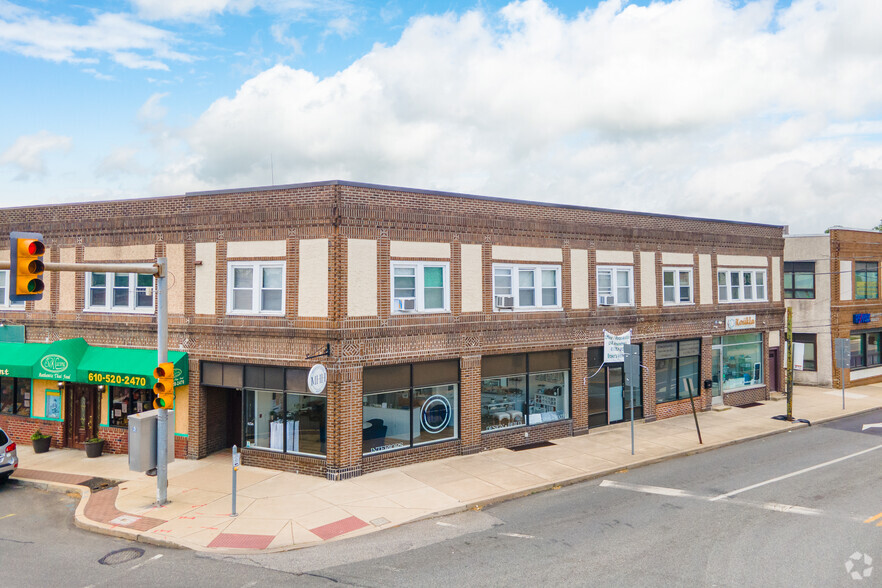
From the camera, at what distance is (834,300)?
3067 cm

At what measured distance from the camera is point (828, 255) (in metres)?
30.8

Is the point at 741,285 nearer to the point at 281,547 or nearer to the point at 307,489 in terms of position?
the point at 307,489

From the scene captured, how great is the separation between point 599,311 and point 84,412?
59.2 ft

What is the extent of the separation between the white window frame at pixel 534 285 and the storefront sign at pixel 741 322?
10.2m

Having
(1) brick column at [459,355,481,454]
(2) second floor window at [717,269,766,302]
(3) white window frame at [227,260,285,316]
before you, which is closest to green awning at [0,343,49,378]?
(3) white window frame at [227,260,285,316]

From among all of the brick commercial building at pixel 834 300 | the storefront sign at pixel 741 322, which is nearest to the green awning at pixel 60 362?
the storefront sign at pixel 741 322

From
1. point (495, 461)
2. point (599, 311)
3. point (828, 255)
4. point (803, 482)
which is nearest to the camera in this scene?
point (803, 482)

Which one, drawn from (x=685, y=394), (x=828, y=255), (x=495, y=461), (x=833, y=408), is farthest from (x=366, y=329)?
(x=828, y=255)

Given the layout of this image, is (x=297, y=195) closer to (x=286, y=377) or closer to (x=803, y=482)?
(x=286, y=377)

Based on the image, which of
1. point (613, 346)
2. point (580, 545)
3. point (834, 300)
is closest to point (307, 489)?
point (580, 545)

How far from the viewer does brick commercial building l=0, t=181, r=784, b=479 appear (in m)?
16.1

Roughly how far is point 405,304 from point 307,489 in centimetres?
570

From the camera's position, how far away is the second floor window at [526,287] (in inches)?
749

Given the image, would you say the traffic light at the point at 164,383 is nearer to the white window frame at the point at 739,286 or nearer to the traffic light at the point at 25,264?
the traffic light at the point at 25,264
